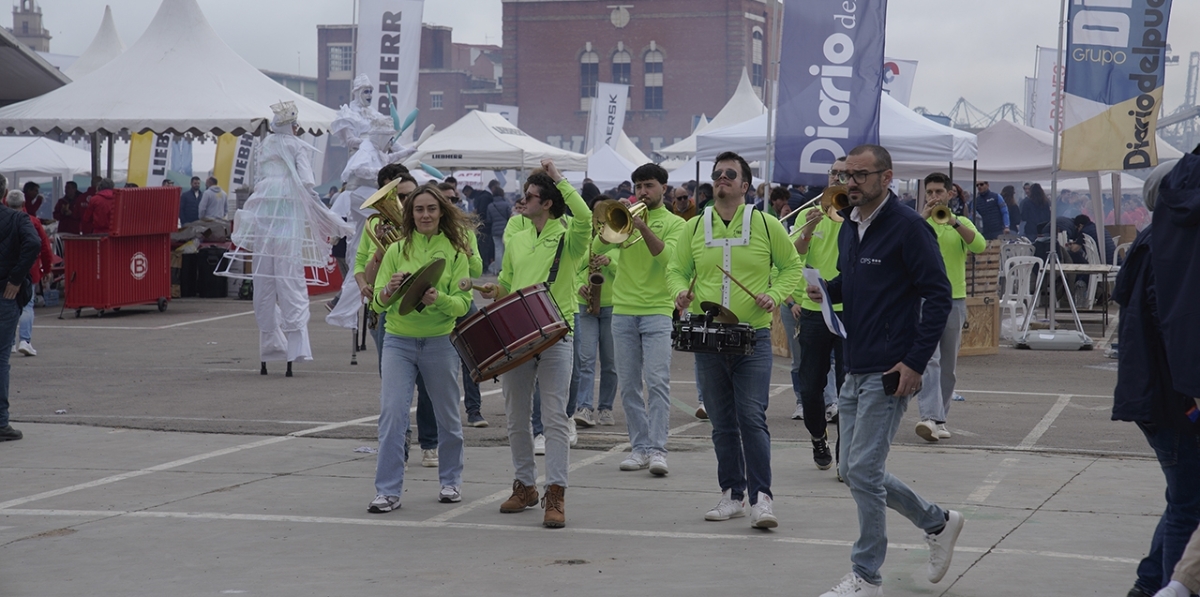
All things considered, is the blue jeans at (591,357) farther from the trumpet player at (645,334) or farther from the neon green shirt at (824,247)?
the neon green shirt at (824,247)

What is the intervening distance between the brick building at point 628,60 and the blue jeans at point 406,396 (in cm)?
7144

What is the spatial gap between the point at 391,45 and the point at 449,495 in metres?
17.5

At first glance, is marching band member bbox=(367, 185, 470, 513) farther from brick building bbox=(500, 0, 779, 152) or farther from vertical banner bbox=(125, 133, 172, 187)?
brick building bbox=(500, 0, 779, 152)

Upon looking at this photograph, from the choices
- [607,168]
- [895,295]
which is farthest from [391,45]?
[895,295]

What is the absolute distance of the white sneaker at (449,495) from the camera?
7.39 m

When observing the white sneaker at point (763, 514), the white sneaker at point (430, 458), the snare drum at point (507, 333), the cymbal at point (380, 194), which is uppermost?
the cymbal at point (380, 194)

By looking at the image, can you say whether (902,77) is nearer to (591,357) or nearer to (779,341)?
(779,341)

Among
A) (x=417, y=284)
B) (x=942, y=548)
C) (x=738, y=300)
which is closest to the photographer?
(x=942, y=548)

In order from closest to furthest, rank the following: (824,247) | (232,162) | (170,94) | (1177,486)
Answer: (1177,486)
(824,247)
(170,94)
(232,162)

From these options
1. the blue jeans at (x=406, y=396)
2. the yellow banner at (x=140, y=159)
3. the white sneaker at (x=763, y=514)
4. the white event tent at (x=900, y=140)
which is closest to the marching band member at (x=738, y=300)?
the white sneaker at (x=763, y=514)

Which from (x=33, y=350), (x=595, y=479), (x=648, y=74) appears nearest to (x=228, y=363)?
(x=33, y=350)

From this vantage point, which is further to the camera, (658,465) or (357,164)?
(357,164)

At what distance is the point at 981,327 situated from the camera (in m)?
16.0

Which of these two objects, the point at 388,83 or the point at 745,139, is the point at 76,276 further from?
the point at 745,139
